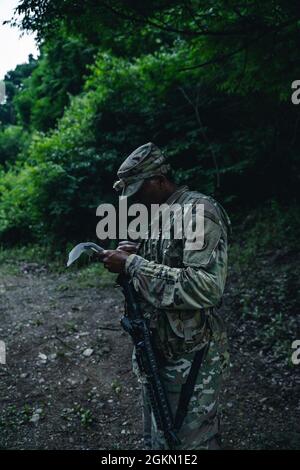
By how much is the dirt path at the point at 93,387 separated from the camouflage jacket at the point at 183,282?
1.83 meters

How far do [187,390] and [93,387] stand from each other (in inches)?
98.1

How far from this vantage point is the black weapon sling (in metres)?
2.38

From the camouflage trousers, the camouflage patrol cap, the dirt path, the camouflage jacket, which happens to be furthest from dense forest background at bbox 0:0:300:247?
the camouflage trousers

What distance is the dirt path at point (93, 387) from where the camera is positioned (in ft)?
12.7

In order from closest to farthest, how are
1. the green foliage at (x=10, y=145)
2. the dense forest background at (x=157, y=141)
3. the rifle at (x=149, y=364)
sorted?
the rifle at (x=149, y=364) → the dense forest background at (x=157, y=141) → the green foliage at (x=10, y=145)

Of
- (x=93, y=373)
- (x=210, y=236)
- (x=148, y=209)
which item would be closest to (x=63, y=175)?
(x=93, y=373)

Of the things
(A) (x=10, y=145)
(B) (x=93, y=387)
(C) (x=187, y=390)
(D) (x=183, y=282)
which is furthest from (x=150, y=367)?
(A) (x=10, y=145)

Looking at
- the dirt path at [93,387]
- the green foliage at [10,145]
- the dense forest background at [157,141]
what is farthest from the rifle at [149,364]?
the green foliage at [10,145]

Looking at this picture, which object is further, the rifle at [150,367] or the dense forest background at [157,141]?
the dense forest background at [157,141]

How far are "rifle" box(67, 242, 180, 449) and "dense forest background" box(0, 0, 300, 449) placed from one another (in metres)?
1.64

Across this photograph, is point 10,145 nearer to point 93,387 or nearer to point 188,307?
point 93,387

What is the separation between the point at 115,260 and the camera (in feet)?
7.86

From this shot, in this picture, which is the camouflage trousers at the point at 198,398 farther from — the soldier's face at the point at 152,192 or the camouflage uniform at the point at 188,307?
the soldier's face at the point at 152,192
